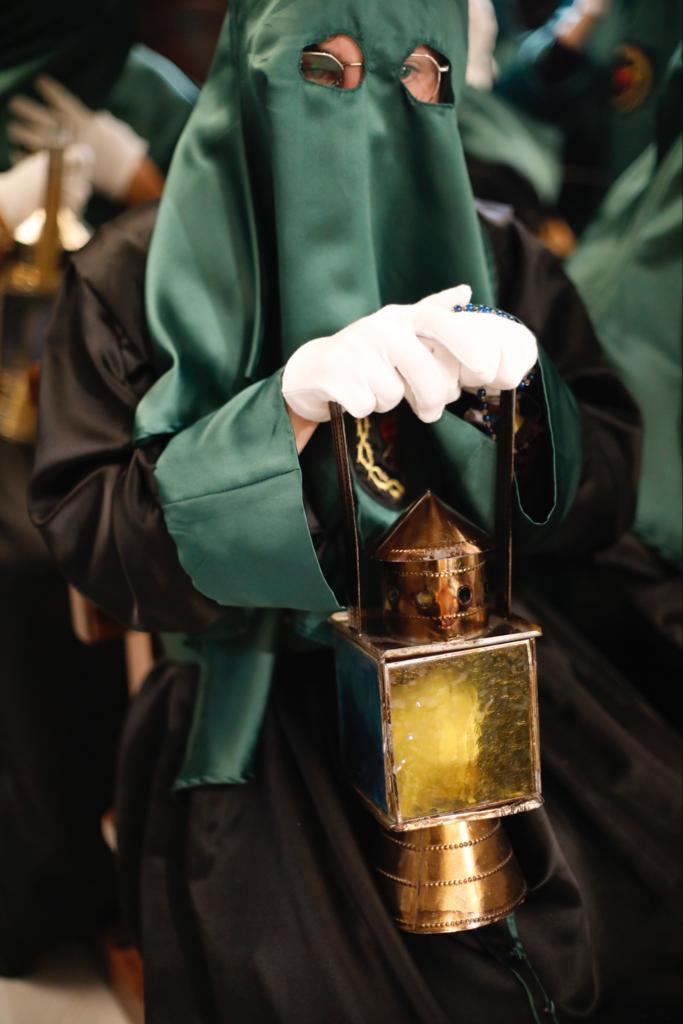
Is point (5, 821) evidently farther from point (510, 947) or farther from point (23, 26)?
point (23, 26)

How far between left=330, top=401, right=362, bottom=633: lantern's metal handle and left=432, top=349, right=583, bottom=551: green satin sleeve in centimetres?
12

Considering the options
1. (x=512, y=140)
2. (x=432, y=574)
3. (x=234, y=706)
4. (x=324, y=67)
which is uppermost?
(x=512, y=140)

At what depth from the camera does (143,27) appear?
183cm

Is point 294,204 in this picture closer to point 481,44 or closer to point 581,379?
point 581,379

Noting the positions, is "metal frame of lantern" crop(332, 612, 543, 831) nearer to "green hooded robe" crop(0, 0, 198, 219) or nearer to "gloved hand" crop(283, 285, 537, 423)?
"gloved hand" crop(283, 285, 537, 423)

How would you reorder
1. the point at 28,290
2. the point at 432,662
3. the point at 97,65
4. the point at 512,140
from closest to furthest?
the point at 432,662 → the point at 28,290 → the point at 97,65 → the point at 512,140

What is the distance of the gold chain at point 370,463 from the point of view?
90cm

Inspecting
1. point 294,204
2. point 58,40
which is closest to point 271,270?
point 294,204

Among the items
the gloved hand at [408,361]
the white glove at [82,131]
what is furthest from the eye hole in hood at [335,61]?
the white glove at [82,131]

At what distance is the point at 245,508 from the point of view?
0.79 metres

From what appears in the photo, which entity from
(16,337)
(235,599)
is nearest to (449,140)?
(235,599)

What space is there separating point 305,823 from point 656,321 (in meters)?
0.73

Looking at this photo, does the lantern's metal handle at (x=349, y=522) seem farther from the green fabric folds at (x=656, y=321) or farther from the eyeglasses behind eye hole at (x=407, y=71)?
the green fabric folds at (x=656, y=321)

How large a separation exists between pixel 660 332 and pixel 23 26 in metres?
1.00
